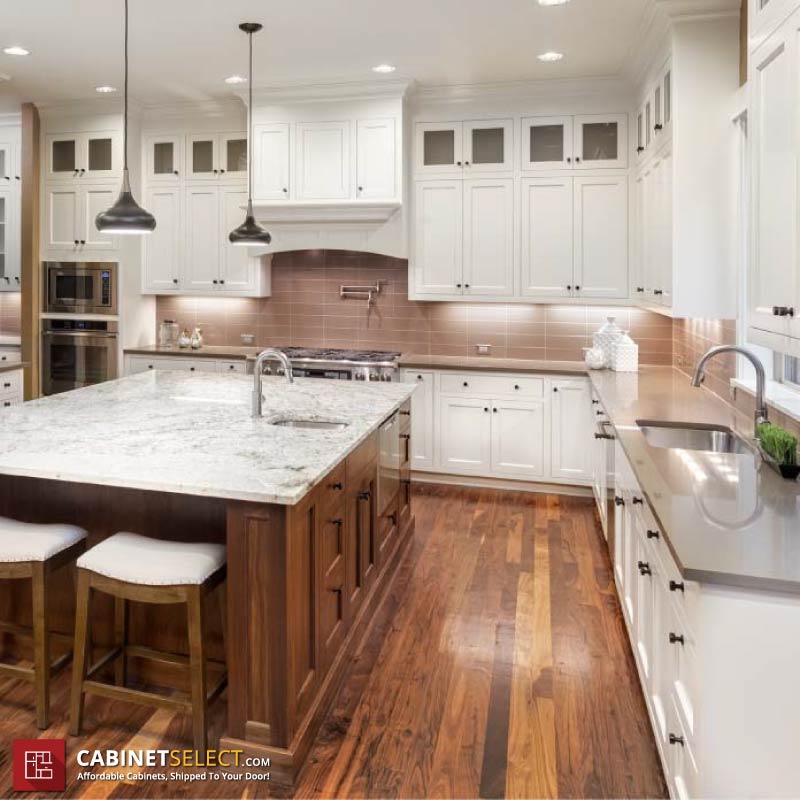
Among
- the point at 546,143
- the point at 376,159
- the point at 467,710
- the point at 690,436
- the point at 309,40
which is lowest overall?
the point at 467,710

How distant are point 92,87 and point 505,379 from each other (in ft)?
12.3

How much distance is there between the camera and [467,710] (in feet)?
7.76

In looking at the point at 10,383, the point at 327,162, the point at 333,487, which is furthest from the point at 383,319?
the point at 333,487

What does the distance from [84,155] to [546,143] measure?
371 cm

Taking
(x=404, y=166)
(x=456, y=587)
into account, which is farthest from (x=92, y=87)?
(x=456, y=587)

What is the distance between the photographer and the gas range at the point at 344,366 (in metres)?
5.09

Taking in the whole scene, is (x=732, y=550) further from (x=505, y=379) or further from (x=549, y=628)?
(x=505, y=379)

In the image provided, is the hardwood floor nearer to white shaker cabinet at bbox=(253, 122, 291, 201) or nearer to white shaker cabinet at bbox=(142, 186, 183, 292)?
white shaker cabinet at bbox=(253, 122, 291, 201)

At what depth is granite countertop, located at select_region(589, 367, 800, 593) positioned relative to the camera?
1.42 metres

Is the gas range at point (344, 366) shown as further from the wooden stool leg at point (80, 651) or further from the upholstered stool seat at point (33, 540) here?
the wooden stool leg at point (80, 651)

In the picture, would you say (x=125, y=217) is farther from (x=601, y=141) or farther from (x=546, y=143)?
(x=601, y=141)

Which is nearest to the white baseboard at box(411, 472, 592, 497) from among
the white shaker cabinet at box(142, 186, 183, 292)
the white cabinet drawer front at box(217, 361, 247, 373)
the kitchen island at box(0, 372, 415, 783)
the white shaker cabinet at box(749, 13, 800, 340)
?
the white cabinet drawer front at box(217, 361, 247, 373)

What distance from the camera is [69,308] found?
5.69 m

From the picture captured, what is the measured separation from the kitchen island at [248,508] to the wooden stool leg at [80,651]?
0.34 ft
